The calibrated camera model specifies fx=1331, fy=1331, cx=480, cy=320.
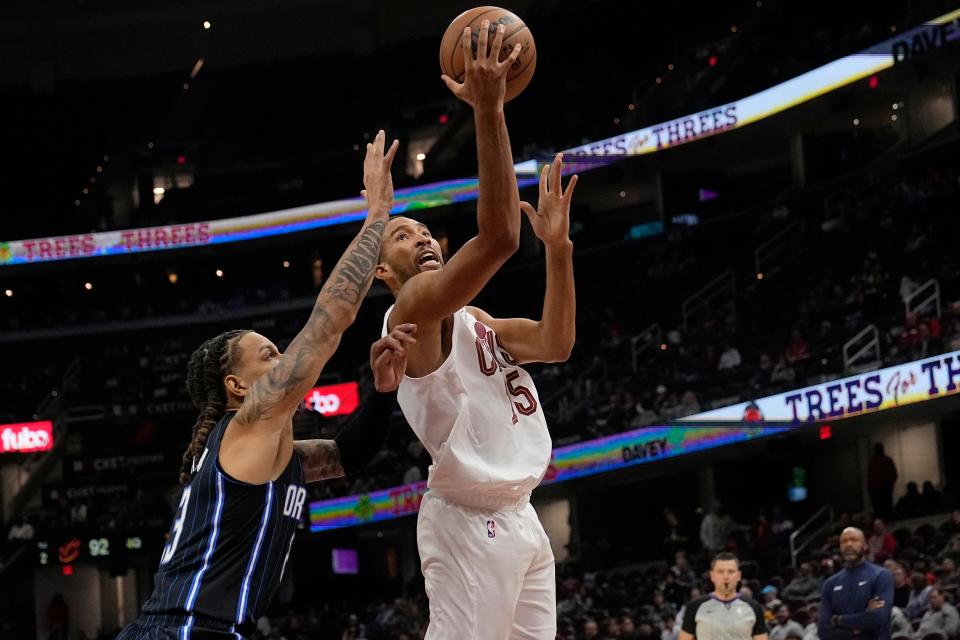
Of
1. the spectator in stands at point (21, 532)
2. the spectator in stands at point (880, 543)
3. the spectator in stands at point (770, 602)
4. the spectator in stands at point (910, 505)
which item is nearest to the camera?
the spectator in stands at point (770, 602)

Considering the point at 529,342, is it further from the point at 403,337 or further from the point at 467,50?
the point at 467,50

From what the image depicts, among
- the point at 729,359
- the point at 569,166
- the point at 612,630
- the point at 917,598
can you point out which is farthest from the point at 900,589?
the point at 569,166

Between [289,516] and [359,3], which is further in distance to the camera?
[359,3]

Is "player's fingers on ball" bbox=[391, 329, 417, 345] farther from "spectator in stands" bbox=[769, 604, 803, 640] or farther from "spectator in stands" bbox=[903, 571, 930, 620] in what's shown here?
"spectator in stands" bbox=[903, 571, 930, 620]

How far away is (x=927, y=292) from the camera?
74.8 feet

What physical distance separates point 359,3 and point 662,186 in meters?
13.6

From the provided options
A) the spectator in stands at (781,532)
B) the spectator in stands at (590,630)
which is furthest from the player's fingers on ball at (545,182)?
the spectator in stands at (781,532)

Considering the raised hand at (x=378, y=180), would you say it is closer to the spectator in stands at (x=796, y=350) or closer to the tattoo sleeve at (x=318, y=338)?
the tattoo sleeve at (x=318, y=338)

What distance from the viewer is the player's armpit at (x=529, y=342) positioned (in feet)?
17.9

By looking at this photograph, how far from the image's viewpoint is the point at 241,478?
420cm

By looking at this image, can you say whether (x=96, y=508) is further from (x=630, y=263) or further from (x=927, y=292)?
(x=927, y=292)

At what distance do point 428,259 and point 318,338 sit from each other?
95cm

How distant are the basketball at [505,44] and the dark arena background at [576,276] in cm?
866

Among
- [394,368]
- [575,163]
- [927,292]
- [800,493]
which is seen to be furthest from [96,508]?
[394,368]
